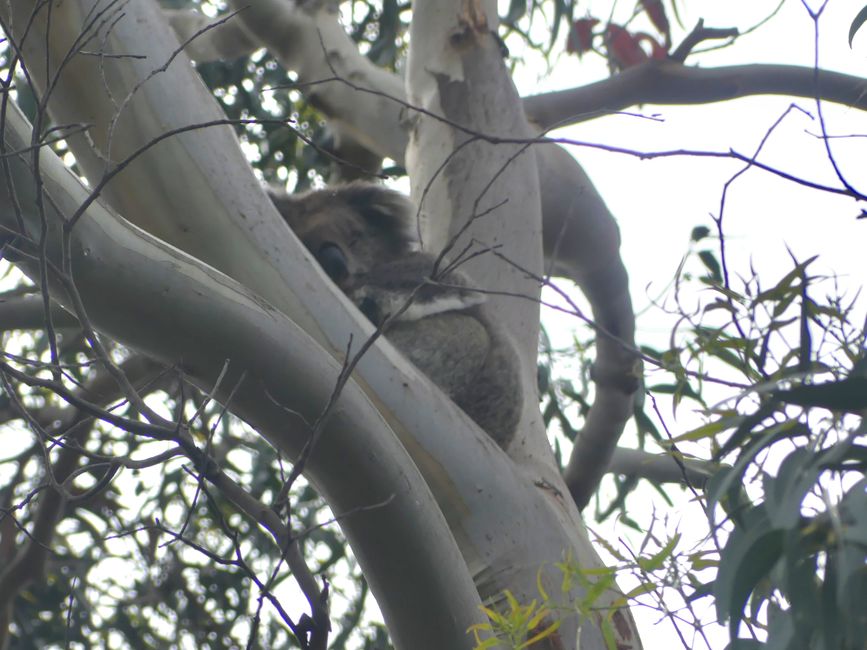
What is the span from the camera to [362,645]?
405 cm

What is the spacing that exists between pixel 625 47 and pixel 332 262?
1.66 meters

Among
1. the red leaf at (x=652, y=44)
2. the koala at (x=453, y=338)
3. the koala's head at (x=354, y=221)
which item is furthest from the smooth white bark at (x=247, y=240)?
the red leaf at (x=652, y=44)

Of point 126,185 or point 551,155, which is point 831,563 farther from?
point 551,155

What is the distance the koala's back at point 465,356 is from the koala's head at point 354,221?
536 mm

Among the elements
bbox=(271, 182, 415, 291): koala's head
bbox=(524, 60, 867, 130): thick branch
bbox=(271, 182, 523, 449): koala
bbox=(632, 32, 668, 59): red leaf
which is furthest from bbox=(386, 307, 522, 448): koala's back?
bbox=(632, 32, 668, 59): red leaf

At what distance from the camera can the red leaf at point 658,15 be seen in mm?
3890

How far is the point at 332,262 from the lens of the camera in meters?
2.92

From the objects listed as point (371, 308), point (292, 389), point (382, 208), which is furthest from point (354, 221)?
point (292, 389)

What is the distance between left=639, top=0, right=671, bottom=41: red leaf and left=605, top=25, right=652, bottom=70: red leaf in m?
0.09

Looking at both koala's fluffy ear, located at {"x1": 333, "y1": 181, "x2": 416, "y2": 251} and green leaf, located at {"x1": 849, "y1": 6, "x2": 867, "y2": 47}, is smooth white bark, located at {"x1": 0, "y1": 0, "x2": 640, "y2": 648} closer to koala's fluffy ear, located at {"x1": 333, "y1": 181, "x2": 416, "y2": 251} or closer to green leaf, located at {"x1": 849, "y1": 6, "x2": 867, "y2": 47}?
green leaf, located at {"x1": 849, "y1": 6, "x2": 867, "y2": 47}

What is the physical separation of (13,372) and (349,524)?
0.48 meters

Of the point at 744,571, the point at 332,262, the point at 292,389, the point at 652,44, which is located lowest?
the point at 744,571

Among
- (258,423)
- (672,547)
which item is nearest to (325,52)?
(258,423)

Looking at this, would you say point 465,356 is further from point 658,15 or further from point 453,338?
point 658,15
